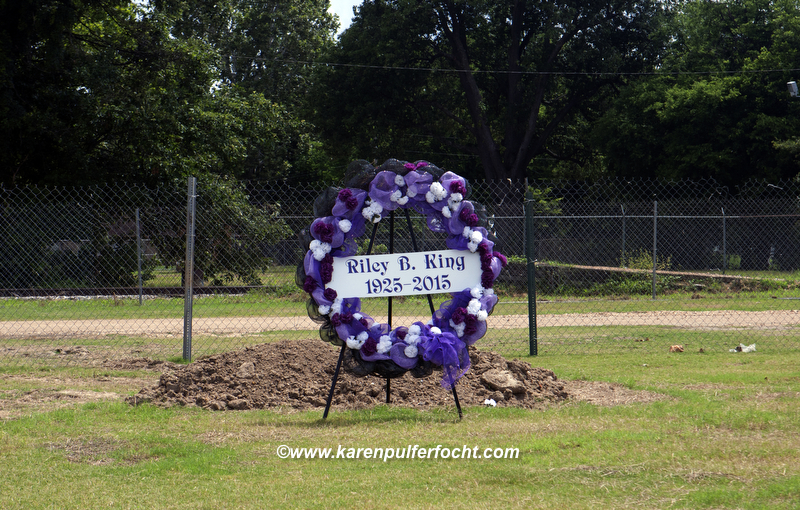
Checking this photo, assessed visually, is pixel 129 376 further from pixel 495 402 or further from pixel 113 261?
pixel 113 261

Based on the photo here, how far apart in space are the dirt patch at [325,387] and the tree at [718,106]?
22.6m

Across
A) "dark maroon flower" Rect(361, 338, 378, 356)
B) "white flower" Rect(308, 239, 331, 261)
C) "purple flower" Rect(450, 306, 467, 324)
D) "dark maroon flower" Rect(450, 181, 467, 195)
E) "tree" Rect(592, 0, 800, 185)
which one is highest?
"tree" Rect(592, 0, 800, 185)

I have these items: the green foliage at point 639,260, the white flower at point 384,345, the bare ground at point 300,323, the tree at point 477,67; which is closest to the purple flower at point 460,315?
the white flower at point 384,345

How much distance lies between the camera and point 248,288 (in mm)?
13117

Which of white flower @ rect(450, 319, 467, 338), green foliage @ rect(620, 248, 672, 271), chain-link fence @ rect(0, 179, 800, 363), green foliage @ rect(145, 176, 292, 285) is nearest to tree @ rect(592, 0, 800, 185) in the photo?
chain-link fence @ rect(0, 179, 800, 363)

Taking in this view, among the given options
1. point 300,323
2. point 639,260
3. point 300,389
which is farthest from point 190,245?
point 639,260

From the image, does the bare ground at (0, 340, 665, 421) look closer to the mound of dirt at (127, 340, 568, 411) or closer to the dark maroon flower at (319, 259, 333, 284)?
the mound of dirt at (127, 340, 568, 411)

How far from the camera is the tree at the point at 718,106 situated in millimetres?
27766

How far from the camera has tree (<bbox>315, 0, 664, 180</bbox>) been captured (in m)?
31.6

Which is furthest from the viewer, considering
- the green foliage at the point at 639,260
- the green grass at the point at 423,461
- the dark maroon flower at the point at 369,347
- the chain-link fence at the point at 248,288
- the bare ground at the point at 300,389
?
the green foliage at the point at 639,260

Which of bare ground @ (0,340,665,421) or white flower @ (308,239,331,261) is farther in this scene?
bare ground @ (0,340,665,421)

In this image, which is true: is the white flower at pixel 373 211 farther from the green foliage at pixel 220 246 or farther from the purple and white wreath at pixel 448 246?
the green foliage at pixel 220 246

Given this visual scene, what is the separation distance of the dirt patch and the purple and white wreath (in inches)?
28.5

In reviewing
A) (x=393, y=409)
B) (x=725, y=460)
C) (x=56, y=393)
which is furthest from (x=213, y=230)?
(x=725, y=460)
